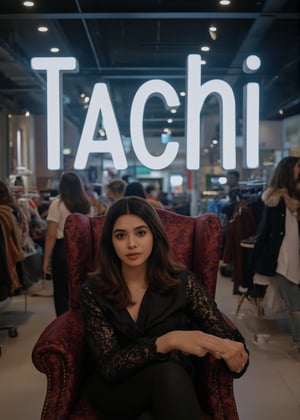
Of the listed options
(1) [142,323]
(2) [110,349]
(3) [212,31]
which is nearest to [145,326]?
(1) [142,323]

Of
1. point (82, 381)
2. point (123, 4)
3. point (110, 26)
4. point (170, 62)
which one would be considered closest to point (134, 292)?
point (82, 381)

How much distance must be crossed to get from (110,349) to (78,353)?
0.56 feet

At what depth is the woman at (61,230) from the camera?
3555 mm

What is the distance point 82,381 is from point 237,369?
0.57 meters

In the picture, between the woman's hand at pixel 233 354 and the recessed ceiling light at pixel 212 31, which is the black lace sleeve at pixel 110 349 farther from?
the recessed ceiling light at pixel 212 31

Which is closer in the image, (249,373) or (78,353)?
(78,353)

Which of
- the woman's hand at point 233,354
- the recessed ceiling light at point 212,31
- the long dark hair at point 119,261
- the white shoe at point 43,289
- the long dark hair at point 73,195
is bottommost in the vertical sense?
the white shoe at point 43,289

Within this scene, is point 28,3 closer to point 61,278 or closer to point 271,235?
point 61,278

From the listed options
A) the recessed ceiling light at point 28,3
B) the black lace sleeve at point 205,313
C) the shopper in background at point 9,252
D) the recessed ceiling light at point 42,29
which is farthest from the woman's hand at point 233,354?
the recessed ceiling light at point 42,29

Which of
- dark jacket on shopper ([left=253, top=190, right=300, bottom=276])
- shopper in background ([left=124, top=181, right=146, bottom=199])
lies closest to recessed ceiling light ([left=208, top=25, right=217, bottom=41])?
shopper in background ([left=124, top=181, right=146, bottom=199])

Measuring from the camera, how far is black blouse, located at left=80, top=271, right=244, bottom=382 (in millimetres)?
1569

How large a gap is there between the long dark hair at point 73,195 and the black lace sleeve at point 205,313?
1.94 meters

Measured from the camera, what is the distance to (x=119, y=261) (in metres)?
1.87

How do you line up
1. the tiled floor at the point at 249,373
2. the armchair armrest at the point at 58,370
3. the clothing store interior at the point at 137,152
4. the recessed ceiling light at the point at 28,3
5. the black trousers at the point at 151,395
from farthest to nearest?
1. the recessed ceiling light at the point at 28,3
2. the tiled floor at the point at 249,373
3. the clothing store interior at the point at 137,152
4. the armchair armrest at the point at 58,370
5. the black trousers at the point at 151,395
